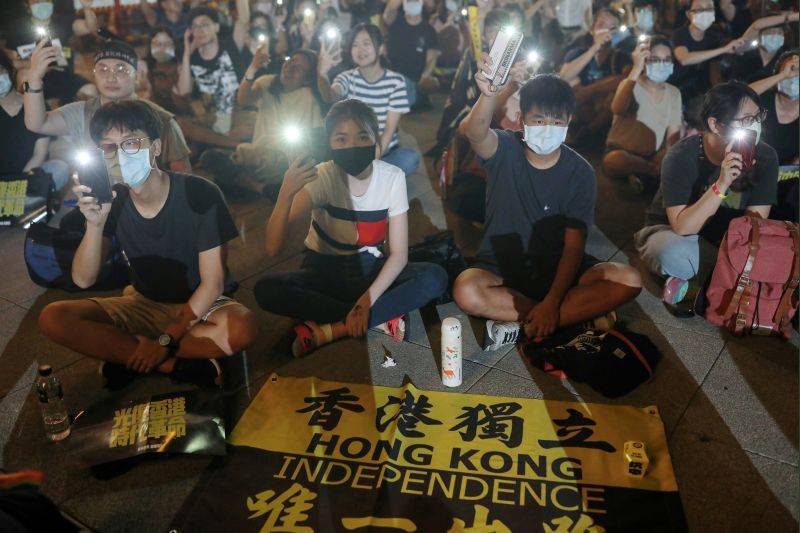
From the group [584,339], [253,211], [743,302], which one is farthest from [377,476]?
[253,211]

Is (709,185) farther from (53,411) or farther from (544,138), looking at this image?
(53,411)

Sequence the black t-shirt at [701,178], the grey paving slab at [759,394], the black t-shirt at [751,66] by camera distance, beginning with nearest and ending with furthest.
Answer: the grey paving slab at [759,394] → the black t-shirt at [701,178] → the black t-shirt at [751,66]

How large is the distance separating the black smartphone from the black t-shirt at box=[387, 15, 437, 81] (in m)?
6.94

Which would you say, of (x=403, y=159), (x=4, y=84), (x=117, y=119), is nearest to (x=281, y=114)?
(x=403, y=159)

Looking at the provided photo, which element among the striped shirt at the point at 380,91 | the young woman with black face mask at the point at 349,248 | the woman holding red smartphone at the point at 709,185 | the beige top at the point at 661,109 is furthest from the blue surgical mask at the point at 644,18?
the young woman with black face mask at the point at 349,248

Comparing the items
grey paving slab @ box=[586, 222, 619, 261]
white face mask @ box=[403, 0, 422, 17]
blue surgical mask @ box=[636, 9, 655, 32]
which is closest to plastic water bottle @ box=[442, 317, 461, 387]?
grey paving slab @ box=[586, 222, 619, 261]

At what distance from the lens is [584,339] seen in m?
3.48

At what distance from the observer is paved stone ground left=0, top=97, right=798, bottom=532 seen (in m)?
2.71

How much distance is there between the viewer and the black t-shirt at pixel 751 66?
6.34 metres

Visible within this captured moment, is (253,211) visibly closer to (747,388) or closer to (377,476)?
(377,476)

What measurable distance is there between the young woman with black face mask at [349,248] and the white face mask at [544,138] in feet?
2.39

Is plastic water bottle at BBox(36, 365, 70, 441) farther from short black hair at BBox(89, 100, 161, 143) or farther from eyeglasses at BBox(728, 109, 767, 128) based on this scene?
eyeglasses at BBox(728, 109, 767, 128)

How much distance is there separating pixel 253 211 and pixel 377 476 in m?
3.72

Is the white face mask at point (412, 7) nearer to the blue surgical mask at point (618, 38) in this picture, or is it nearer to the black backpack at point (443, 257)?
the blue surgical mask at point (618, 38)
